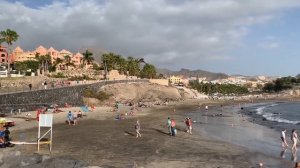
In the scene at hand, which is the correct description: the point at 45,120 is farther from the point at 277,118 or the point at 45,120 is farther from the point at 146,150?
the point at 277,118

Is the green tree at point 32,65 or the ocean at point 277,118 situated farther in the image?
the green tree at point 32,65

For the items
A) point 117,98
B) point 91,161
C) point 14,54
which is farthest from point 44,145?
point 14,54

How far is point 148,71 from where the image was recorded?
168m

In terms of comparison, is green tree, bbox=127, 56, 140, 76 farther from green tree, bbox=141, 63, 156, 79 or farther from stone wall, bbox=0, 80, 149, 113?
stone wall, bbox=0, 80, 149, 113

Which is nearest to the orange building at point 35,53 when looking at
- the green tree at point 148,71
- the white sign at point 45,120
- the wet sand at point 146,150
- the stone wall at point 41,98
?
the green tree at point 148,71

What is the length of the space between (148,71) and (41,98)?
11220cm

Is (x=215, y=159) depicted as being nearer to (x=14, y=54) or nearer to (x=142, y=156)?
(x=142, y=156)

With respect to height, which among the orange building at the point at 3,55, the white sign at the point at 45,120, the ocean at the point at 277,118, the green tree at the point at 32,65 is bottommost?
the ocean at the point at 277,118

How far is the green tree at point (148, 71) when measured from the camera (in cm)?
16424

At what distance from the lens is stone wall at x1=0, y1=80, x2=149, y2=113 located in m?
49.0

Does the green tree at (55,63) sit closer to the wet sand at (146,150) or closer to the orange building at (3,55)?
the orange building at (3,55)

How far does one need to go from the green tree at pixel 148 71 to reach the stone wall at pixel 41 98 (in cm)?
8824

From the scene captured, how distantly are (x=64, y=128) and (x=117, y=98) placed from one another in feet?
183

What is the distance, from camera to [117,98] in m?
93.1
